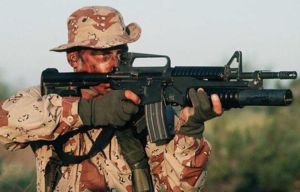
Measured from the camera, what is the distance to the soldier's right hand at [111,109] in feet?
17.0

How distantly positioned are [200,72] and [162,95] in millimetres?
300

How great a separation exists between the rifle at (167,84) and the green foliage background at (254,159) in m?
4.50

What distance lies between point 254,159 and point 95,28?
5.92 meters

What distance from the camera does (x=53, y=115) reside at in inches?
209

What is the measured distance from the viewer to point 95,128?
5691 millimetres

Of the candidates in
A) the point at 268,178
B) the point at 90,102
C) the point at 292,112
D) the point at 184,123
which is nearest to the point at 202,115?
the point at 184,123

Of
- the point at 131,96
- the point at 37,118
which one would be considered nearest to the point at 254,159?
the point at 131,96

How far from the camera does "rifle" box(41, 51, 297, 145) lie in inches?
195

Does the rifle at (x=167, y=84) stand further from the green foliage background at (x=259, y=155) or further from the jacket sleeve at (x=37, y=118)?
the green foliage background at (x=259, y=155)

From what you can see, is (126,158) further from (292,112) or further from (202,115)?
(292,112)

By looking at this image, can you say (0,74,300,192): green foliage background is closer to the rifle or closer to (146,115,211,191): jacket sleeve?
(146,115,211,191): jacket sleeve

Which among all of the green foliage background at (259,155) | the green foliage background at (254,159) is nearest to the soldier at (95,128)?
the green foliage background at (254,159)

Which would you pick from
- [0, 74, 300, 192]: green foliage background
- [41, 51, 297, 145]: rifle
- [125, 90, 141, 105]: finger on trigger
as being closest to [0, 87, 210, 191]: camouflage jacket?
[41, 51, 297, 145]: rifle

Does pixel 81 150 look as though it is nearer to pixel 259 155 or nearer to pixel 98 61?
pixel 98 61
